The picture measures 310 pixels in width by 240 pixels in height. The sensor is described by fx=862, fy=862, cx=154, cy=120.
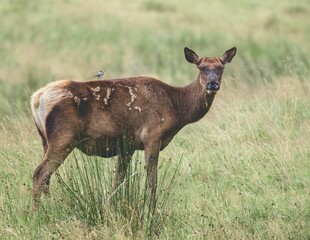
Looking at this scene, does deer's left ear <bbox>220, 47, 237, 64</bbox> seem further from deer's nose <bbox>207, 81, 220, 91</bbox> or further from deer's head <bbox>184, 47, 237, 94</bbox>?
deer's nose <bbox>207, 81, 220, 91</bbox>

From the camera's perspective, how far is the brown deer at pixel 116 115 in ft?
26.6

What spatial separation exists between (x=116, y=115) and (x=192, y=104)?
3.33ft

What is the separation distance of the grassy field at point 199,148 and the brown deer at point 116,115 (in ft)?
0.72

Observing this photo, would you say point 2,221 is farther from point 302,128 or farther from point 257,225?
point 302,128

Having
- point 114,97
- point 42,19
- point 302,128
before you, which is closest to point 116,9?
point 42,19

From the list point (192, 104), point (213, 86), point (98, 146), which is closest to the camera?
point (98, 146)

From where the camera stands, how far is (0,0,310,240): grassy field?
302 inches

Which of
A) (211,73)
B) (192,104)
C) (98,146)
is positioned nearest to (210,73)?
(211,73)

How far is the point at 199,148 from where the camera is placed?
10195 millimetres

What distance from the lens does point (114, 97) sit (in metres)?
8.55

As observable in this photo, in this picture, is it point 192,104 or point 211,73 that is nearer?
point 211,73

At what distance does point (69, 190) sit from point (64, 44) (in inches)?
596

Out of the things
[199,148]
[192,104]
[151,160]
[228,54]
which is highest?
[228,54]

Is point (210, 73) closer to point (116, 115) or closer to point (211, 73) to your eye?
point (211, 73)
